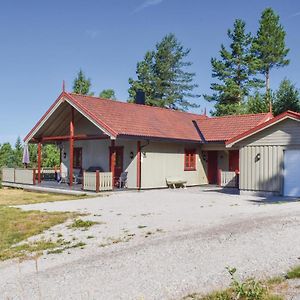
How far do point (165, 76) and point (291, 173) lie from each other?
132 ft

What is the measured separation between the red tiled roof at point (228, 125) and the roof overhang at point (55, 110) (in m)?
7.68

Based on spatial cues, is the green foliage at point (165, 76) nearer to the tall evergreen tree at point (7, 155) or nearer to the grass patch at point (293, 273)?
the tall evergreen tree at point (7, 155)

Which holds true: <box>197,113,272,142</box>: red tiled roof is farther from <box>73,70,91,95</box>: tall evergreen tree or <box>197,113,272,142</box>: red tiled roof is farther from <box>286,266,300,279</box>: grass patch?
<box>73,70,91,95</box>: tall evergreen tree

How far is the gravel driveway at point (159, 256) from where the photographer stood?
5863mm

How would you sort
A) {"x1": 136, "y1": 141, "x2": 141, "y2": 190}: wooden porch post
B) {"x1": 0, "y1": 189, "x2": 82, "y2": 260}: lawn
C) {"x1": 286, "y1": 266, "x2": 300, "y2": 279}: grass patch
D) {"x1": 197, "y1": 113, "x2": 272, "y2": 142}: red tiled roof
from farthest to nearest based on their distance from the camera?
{"x1": 197, "y1": 113, "x2": 272, "y2": 142}: red tiled roof, {"x1": 136, "y1": 141, "x2": 141, "y2": 190}: wooden porch post, {"x1": 0, "y1": 189, "x2": 82, "y2": 260}: lawn, {"x1": 286, "y1": 266, "x2": 300, "y2": 279}: grass patch

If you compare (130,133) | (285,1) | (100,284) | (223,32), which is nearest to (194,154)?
(130,133)

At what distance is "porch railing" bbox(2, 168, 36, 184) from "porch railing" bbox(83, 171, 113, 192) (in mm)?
5519

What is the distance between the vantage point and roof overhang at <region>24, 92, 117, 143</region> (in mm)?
19219

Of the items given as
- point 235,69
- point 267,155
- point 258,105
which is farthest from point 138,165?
point 235,69

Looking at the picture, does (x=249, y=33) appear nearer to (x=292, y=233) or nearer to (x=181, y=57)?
(x=181, y=57)

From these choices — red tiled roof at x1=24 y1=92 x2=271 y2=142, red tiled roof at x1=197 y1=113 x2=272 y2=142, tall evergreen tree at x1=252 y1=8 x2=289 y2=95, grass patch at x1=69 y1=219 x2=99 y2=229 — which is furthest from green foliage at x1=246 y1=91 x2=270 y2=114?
grass patch at x1=69 y1=219 x2=99 y2=229

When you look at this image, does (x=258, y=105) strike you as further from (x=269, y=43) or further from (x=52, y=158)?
(x=52, y=158)

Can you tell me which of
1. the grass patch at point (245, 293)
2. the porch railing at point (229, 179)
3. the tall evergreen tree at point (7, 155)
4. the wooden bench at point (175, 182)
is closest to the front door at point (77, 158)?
the wooden bench at point (175, 182)

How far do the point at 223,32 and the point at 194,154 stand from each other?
91.6 feet
